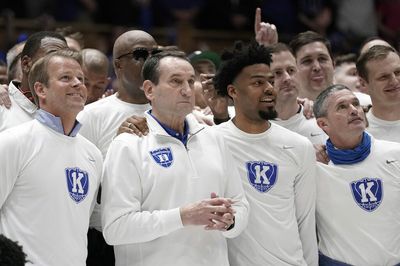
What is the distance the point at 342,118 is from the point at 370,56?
896 mm

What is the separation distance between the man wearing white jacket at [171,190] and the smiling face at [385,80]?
1.59 meters

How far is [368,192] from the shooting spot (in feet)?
19.3

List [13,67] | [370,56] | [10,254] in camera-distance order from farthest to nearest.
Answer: [370,56] < [13,67] < [10,254]

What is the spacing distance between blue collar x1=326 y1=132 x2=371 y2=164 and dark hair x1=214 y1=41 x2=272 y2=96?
0.73 meters

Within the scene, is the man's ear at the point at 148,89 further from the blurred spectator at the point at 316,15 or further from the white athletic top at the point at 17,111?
the blurred spectator at the point at 316,15

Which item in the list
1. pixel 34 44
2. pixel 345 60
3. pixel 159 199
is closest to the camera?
pixel 159 199

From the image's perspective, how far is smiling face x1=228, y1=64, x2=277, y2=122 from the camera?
5789 mm

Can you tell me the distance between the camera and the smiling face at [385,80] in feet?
21.7

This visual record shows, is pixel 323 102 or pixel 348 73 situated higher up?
pixel 323 102

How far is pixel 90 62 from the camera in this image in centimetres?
697

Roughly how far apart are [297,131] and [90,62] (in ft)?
5.40

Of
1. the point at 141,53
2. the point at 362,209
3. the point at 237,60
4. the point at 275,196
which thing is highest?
the point at 237,60

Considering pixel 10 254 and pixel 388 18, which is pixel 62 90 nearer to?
pixel 10 254

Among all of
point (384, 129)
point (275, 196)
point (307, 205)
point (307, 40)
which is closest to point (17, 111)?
point (275, 196)
